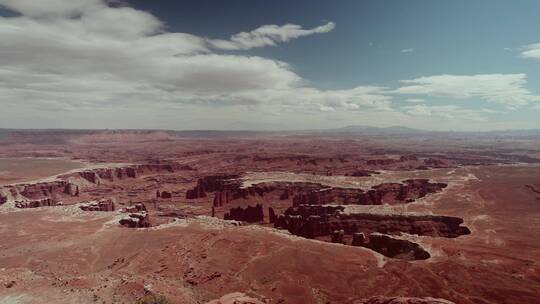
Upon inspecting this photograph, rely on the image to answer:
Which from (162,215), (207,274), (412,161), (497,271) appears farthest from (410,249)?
(412,161)

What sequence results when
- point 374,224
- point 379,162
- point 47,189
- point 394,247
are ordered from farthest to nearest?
point 379,162 < point 47,189 < point 374,224 < point 394,247

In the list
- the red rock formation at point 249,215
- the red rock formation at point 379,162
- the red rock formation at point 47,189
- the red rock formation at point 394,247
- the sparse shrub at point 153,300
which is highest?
the sparse shrub at point 153,300

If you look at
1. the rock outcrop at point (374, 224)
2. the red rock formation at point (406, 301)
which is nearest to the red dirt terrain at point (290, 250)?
the red rock formation at point (406, 301)

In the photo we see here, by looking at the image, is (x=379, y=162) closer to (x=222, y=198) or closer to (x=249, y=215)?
(x=222, y=198)

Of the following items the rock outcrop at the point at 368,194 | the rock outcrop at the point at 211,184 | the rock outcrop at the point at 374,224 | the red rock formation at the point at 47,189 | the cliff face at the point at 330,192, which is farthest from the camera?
the rock outcrop at the point at 211,184

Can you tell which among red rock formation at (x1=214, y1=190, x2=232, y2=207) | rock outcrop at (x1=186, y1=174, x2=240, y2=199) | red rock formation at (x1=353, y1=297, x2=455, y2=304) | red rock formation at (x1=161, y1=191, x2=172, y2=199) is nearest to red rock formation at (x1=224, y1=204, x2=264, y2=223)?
red rock formation at (x1=214, y1=190, x2=232, y2=207)

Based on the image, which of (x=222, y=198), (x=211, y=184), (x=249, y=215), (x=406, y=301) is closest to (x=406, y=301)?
(x=406, y=301)

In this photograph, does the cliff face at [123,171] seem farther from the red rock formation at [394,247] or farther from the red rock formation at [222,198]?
the red rock formation at [394,247]

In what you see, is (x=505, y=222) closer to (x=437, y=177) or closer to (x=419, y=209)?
(x=419, y=209)
